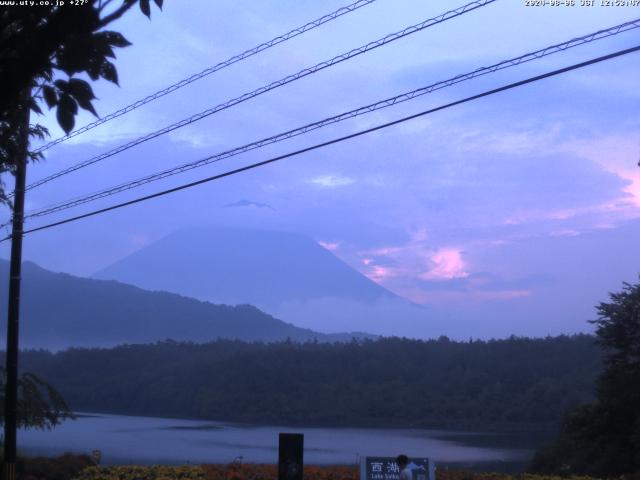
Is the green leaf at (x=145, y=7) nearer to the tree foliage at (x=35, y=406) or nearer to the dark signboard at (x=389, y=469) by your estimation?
the dark signboard at (x=389, y=469)

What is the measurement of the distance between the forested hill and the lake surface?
29.7ft

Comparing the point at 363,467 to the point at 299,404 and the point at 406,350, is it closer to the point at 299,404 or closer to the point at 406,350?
the point at 299,404

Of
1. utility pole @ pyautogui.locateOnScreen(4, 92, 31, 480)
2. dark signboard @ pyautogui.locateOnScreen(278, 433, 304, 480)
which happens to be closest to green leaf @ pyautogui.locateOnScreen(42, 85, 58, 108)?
dark signboard @ pyautogui.locateOnScreen(278, 433, 304, 480)

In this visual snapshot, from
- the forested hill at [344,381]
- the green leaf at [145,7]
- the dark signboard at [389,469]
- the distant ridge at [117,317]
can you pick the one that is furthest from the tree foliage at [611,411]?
the distant ridge at [117,317]

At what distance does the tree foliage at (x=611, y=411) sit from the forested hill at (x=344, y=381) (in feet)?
50.7

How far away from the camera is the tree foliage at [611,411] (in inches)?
1029

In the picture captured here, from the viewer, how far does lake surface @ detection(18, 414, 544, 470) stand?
81.7 feet

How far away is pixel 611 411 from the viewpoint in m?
26.6

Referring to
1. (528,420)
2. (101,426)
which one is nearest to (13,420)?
(101,426)

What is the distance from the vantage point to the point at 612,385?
26891 millimetres

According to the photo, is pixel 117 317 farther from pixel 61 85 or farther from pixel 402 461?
pixel 61 85

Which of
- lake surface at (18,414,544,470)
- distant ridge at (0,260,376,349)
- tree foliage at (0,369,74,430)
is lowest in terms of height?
lake surface at (18,414,544,470)

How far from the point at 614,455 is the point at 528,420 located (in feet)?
61.5

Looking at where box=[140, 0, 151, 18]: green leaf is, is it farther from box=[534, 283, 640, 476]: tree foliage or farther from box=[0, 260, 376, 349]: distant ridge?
box=[0, 260, 376, 349]: distant ridge
